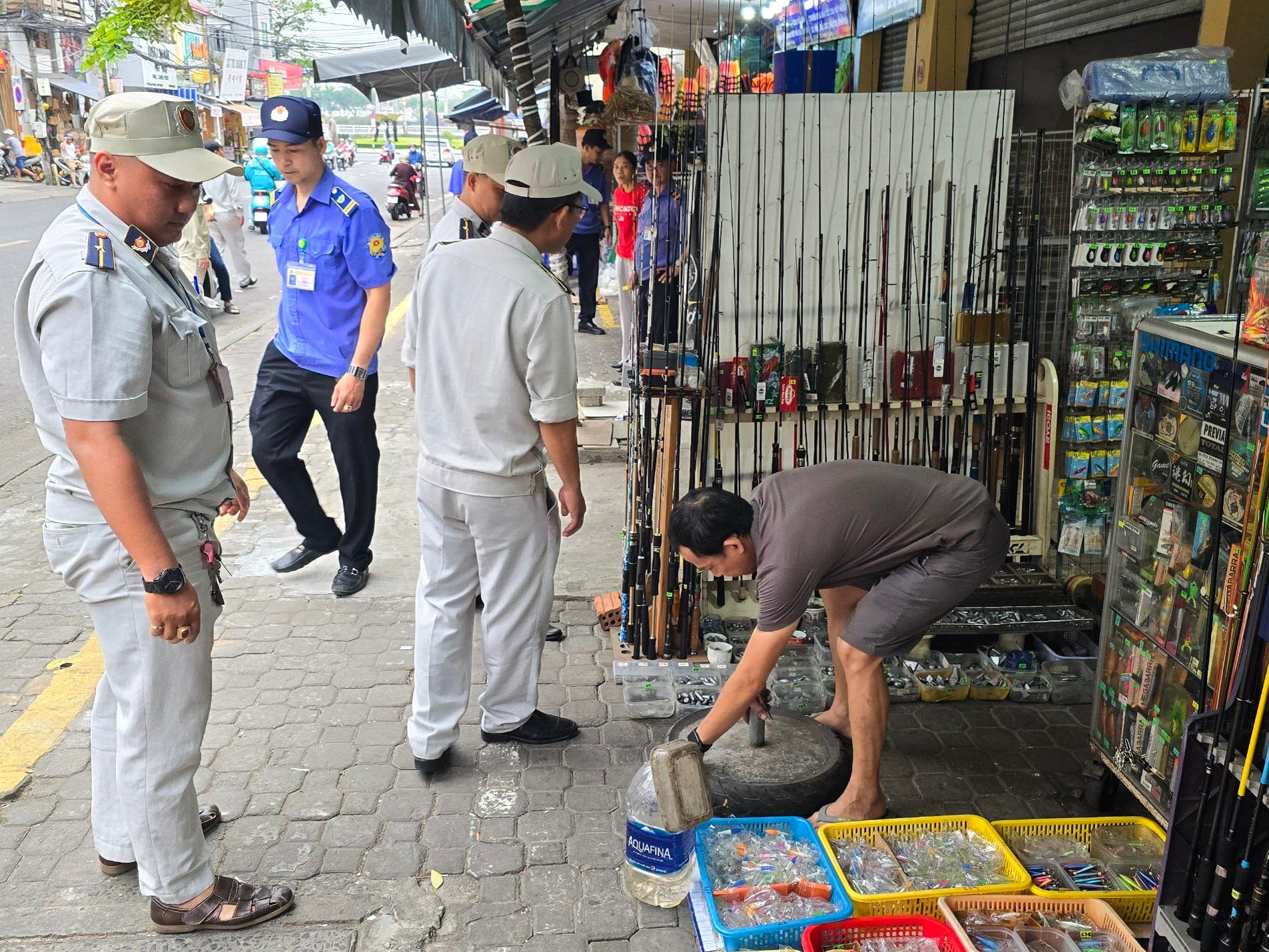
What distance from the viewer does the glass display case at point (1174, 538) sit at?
2588 millimetres

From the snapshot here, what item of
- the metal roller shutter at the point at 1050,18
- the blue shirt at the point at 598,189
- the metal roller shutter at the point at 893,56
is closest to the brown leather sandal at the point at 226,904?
the metal roller shutter at the point at 1050,18

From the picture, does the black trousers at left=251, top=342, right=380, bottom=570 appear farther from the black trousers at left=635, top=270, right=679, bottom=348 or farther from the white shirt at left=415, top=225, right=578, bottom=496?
the white shirt at left=415, top=225, right=578, bottom=496

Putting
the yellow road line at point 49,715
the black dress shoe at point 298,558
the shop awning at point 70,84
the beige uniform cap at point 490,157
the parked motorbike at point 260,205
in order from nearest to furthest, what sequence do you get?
the yellow road line at point 49,715 < the beige uniform cap at point 490,157 < the black dress shoe at point 298,558 < the parked motorbike at point 260,205 < the shop awning at point 70,84

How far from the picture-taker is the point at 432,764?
11.1ft

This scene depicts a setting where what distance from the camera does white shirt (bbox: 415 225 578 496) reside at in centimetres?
305

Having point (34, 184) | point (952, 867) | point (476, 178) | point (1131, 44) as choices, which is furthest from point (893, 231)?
point (34, 184)

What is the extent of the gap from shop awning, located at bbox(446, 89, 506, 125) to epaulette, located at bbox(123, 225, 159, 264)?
61.7 feet

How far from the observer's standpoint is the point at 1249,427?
257 cm

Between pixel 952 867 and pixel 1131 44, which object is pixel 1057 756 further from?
pixel 1131 44

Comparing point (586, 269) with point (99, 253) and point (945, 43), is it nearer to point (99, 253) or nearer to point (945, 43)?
point (945, 43)

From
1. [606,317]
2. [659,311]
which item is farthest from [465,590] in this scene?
[606,317]

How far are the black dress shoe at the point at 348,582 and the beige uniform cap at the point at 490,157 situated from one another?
6.22 ft

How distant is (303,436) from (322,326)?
0.55m

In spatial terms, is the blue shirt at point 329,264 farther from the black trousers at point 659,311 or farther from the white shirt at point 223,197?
the white shirt at point 223,197
